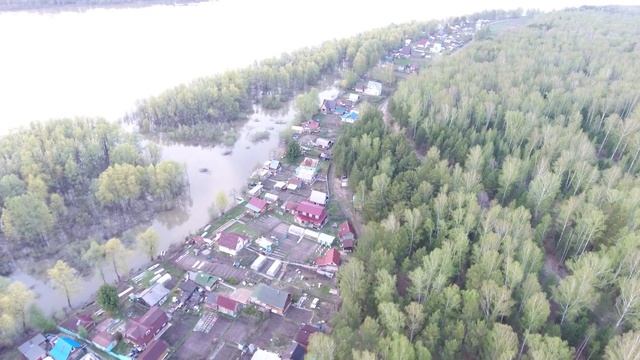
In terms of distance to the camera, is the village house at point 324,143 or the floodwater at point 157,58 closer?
the floodwater at point 157,58

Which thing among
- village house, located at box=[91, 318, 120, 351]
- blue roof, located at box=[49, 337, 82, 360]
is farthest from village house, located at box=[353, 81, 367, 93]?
blue roof, located at box=[49, 337, 82, 360]

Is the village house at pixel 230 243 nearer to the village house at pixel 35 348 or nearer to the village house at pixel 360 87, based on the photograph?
the village house at pixel 35 348

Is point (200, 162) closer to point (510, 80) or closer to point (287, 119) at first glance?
point (287, 119)

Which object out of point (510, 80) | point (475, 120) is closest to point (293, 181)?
point (475, 120)

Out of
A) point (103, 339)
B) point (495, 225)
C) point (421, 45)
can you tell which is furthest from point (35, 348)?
point (421, 45)

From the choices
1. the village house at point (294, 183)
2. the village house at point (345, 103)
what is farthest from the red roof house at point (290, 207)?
the village house at point (345, 103)

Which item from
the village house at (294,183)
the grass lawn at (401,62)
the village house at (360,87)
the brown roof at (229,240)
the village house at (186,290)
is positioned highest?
the grass lawn at (401,62)
